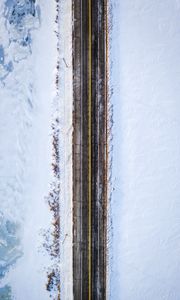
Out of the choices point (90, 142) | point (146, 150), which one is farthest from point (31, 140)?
point (146, 150)

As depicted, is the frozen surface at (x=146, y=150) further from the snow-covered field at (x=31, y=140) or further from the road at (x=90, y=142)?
the snow-covered field at (x=31, y=140)

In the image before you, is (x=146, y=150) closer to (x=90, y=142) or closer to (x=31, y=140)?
(x=90, y=142)

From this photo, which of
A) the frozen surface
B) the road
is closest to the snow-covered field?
the road

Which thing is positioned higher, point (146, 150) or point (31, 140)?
point (31, 140)

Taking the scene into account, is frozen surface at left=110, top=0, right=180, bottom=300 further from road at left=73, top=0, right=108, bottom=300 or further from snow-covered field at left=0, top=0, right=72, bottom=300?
snow-covered field at left=0, top=0, right=72, bottom=300

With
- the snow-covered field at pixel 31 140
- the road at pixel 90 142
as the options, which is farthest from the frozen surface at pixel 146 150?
the snow-covered field at pixel 31 140
